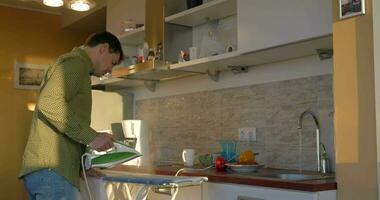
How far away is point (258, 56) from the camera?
2.79m

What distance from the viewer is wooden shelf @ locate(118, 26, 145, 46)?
3764 millimetres

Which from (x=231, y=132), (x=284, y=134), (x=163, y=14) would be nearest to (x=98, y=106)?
(x=163, y=14)

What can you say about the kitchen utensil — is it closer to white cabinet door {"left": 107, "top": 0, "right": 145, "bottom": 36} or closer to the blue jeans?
the blue jeans

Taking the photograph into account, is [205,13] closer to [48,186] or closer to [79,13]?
[48,186]

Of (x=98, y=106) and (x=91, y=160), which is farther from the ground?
(x=98, y=106)

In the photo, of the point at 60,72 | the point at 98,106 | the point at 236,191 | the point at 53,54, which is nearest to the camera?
the point at 60,72

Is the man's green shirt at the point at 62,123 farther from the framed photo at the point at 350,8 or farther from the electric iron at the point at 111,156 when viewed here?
the framed photo at the point at 350,8

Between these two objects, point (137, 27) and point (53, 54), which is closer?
point (137, 27)

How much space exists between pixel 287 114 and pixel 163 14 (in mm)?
1200

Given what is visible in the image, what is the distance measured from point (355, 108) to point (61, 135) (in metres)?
1.29

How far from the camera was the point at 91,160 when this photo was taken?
2.29 meters

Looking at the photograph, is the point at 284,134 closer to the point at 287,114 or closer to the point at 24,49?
the point at 287,114

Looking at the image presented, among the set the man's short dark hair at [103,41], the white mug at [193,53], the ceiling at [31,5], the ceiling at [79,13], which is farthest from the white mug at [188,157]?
the ceiling at [31,5]

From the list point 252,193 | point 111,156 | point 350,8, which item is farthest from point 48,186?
point 350,8
